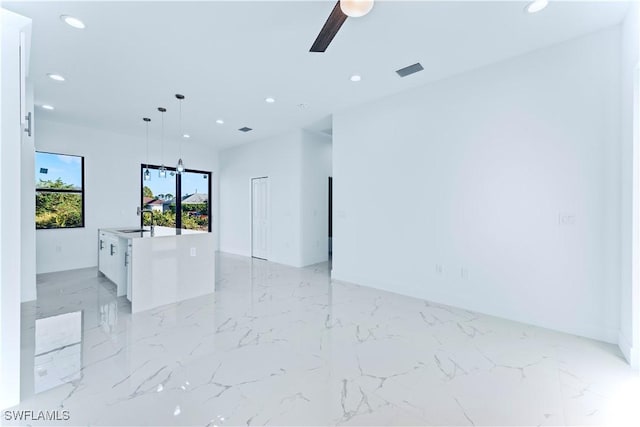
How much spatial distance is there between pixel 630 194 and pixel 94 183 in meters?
8.22

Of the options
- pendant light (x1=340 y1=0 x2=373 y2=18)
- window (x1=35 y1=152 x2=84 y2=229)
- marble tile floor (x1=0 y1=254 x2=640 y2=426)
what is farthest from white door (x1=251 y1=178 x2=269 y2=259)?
pendant light (x1=340 y1=0 x2=373 y2=18)

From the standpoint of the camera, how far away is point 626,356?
7.78 feet

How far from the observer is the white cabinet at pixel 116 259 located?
382 cm

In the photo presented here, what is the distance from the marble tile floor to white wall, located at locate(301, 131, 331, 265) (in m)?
2.70

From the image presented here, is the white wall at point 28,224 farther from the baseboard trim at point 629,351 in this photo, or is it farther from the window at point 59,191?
the baseboard trim at point 629,351

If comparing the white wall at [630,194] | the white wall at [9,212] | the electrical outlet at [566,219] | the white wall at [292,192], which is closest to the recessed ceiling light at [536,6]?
the white wall at [630,194]

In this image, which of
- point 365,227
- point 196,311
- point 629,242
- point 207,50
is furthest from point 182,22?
point 629,242

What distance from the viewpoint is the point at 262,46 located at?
293 centimetres

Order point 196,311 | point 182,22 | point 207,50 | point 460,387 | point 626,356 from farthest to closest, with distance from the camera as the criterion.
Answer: point 196,311 < point 207,50 < point 182,22 < point 626,356 < point 460,387

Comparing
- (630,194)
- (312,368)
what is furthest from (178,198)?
(630,194)

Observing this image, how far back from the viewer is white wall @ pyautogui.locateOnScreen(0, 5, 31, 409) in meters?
1.80

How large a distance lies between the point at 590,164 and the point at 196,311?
14.9 ft

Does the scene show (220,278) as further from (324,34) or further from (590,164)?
(590,164)

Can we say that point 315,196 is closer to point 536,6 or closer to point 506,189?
point 506,189
